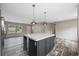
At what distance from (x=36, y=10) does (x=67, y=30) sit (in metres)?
0.64

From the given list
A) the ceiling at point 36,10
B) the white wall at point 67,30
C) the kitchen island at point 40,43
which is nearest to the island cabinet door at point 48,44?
the kitchen island at point 40,43

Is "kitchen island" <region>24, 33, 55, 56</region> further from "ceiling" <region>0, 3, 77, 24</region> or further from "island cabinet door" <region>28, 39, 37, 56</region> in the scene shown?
"ceiling" <region>0, 3, 77, 24</region>

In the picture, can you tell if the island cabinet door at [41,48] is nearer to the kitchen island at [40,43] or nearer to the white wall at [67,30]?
the kitchen island at [40,43]

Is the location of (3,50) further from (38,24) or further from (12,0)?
(12,0)

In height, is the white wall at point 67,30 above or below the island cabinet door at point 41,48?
above

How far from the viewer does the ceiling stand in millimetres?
1518

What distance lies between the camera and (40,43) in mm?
1533

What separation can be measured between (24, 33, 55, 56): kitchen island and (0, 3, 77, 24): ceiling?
28 cm

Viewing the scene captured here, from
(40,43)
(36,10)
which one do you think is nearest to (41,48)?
(40,43)

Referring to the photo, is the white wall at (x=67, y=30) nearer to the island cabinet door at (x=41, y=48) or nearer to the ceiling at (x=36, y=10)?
the ceiling at (x=36, y=10)

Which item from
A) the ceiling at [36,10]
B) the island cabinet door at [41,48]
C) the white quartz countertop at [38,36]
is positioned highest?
the ceiling at [36,10]

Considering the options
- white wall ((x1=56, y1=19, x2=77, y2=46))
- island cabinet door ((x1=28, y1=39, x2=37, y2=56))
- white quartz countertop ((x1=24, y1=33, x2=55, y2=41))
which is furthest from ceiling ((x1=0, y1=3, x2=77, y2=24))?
island cabinet door ((x1=28, y1=39, x2=37, y2=56))

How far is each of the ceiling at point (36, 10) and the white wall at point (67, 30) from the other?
0.10 m

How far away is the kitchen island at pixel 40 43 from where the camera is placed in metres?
1.52
